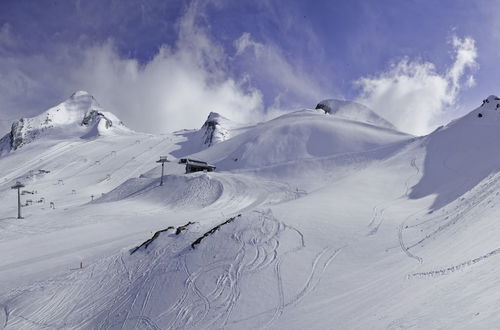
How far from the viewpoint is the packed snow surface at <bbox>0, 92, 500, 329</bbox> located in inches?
525

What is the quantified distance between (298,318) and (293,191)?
33448mm

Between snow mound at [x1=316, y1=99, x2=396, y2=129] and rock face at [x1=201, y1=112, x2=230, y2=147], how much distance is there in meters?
38.2

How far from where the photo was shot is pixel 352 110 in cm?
13700

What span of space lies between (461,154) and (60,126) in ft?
571

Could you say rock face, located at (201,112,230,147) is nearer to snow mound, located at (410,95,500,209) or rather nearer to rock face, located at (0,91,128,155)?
rock face, located at (0,91,128,155)

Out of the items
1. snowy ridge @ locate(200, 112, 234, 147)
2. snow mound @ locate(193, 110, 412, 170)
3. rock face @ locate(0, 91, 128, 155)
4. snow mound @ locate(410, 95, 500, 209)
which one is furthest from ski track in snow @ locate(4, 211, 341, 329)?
rock face @ locate(0, 91, 128, 155)

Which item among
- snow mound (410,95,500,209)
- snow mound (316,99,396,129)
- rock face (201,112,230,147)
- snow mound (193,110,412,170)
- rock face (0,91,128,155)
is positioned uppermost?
rock face (0,91,128,155)

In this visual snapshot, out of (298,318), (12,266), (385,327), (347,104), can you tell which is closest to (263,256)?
(298,318)

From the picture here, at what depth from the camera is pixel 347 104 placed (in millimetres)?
139750

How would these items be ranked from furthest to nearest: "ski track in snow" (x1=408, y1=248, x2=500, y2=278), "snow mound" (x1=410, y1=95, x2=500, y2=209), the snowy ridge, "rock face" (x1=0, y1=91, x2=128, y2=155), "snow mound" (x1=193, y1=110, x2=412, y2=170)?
"rock face" (x1=0, y1=91, x2=128, y2=155)
the snowy ridge
"snow mound" (x1=193, y1=110, x2=412, y2=170)
"snow mound" (x1=410, y1=95, x2=500, y2=209)
"ski track in snow" (x1=408, y1=248, x2=500, y2=278)

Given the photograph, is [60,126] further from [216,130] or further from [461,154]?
[461,154]

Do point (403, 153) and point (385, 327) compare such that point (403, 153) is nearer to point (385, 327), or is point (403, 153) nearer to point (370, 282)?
point (370, 282)

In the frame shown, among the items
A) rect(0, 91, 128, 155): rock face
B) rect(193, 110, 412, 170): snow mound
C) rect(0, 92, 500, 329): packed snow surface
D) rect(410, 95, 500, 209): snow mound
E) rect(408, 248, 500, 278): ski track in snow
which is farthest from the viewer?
rect(0, 91, 128, 155): rock face

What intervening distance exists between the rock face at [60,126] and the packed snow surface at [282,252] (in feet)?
384
